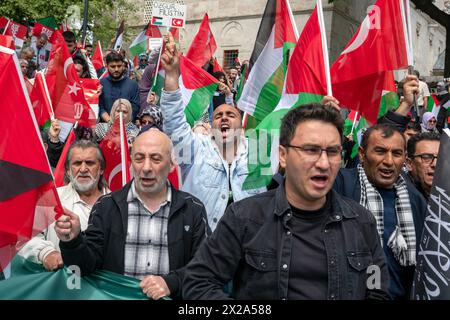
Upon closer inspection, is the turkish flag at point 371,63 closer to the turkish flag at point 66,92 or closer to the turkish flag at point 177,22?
the turkish flag at point 66,92

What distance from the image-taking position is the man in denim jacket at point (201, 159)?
15.4 ft

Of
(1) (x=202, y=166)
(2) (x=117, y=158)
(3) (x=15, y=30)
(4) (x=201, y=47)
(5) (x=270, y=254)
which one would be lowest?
(5) (x=270, y=254)

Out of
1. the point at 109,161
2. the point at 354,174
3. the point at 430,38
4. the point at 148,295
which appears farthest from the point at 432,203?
the point at 430,38

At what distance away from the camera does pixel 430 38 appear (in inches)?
1706

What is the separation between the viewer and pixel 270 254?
8.25 feet

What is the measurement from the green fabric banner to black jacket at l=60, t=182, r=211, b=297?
0.25 feet

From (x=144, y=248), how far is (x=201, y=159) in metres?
1.40

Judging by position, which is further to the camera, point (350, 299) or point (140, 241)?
point (140, 241)

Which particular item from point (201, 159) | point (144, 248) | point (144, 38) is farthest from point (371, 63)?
point (144, 38)

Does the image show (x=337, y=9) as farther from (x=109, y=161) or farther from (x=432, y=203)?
(x=432, y=203)

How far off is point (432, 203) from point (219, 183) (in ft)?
6.20

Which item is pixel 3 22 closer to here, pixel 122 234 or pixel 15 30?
pixel 15 30

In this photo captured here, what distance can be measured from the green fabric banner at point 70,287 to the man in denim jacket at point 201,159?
1327mm

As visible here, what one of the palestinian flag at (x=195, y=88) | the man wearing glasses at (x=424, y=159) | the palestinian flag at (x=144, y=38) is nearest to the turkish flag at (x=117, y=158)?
the palestinian flag at (x=195, y=88)
